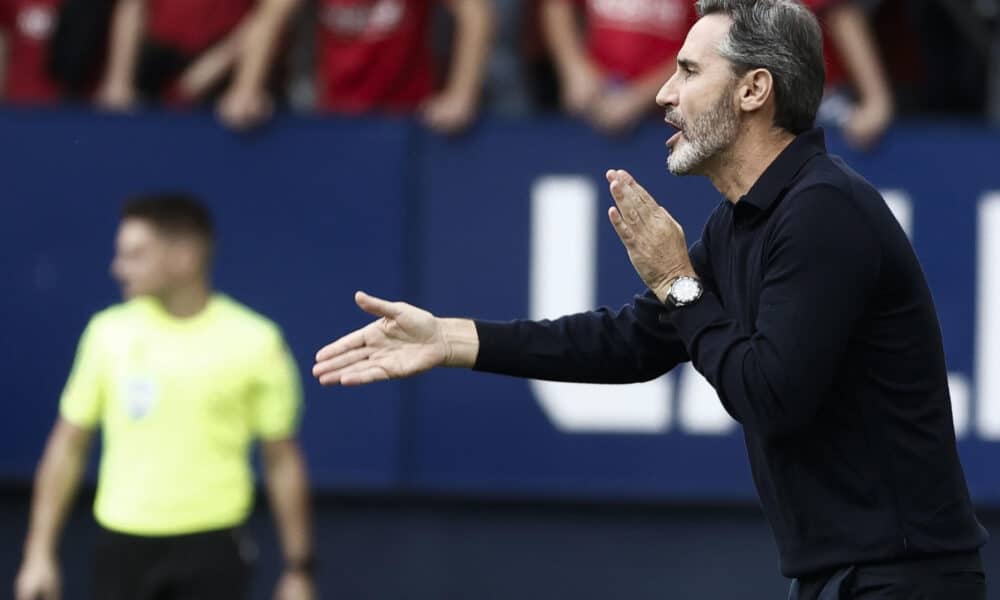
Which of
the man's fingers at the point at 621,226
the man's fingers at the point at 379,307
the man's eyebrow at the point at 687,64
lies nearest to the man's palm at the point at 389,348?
the man's fingers at the point at 379,307

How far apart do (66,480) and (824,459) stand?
3343mm

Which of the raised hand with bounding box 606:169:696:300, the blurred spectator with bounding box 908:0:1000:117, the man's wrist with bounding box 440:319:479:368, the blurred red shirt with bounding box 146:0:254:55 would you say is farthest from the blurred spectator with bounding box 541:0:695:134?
the raised hand with bounding box 606:169:696:300

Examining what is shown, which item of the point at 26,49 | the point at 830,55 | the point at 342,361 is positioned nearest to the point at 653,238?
the point at 342,361

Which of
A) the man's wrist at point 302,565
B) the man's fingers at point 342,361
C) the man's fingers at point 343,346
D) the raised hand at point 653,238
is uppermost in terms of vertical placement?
the raised hand at point 653,238

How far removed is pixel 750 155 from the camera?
3.68 m

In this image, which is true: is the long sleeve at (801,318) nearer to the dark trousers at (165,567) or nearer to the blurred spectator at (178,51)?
the dark trousers at (165,567)

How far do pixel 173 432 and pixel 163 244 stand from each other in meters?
0.65

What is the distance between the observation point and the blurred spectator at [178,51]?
717 centimetres

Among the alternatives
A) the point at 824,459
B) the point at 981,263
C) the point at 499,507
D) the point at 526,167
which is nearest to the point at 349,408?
the point at 499,507

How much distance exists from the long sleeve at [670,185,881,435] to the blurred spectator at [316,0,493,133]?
3.57 meters

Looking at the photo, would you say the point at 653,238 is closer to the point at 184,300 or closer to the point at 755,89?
the point at 755,89

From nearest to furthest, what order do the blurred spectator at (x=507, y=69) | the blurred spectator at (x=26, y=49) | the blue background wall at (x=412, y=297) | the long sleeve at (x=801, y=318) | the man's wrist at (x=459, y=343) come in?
the long sleeve at (x=801, y=318) → the man's wrist at (x=459, y=343) → the blue background wall at (x=412, y=297) → the blurred spectator at (x=507, y=69) → the blurred spectator at (x=26, y=49)

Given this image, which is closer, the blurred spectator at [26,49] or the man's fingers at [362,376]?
the man's fingers at [362,376]

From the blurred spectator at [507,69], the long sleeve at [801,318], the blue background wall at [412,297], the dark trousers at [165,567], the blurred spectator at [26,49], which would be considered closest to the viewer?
the long sleeve at [801,318]
